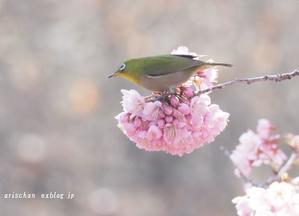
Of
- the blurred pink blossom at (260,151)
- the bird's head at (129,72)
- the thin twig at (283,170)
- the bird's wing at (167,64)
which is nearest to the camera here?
the bird's wing at (167,64)

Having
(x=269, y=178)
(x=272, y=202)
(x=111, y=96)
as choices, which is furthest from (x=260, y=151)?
(x=111, y=96)

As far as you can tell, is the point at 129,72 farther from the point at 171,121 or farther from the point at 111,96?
the point at 111,96

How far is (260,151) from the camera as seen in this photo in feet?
11.6

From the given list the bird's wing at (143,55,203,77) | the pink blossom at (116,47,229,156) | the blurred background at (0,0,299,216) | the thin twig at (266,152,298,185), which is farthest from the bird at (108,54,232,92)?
the blurred background at (0,0,299,216)

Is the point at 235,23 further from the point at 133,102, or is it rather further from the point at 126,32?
the point at 133,102

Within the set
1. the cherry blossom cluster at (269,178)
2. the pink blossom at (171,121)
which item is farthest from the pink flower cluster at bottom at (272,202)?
the pink blossom at (171,121)

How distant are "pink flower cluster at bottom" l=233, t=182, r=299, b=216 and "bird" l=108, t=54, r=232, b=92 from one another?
55 cm

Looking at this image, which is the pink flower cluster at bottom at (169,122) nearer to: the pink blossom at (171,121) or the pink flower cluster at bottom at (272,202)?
the pink blossom at (171,121)

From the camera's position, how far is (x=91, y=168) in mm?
8680

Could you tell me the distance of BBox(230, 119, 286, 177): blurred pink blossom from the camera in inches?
137

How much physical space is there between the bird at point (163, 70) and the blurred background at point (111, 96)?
17.6 ft

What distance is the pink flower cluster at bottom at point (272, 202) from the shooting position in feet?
8.50

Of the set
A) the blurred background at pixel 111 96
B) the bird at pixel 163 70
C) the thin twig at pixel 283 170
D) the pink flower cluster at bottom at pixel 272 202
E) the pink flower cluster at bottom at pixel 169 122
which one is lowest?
the pink flower cluster at bottom at pixel 272 202

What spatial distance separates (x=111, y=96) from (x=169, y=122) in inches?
254
